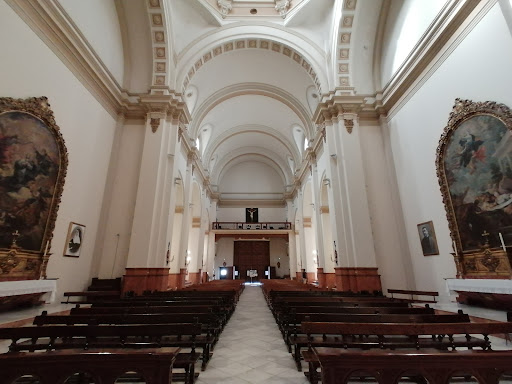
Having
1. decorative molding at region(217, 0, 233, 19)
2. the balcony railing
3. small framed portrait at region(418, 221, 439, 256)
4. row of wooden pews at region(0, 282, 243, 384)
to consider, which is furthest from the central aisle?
the balcony railing

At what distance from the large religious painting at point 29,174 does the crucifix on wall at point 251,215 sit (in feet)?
58.8

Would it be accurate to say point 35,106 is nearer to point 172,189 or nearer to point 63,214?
point 63,214

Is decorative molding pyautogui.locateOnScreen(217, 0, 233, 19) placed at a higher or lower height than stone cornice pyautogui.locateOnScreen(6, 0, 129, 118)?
higher

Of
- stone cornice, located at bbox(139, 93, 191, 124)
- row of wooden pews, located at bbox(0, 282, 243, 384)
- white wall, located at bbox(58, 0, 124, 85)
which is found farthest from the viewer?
stone cornice, located at bbox(139, 93, 191, 124)

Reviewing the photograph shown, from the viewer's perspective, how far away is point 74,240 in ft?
22.3

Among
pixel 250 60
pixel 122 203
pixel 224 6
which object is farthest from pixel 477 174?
pixel 224 6

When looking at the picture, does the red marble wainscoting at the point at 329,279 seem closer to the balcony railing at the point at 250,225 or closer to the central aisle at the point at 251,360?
the central aisle at the point at 251,360

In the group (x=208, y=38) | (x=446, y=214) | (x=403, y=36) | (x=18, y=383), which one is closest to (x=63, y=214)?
(x=18, y=383)

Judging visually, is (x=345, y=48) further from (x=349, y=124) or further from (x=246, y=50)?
(x=246, y=50)

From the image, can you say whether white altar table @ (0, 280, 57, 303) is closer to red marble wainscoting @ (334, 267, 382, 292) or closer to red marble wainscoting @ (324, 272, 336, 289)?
red marble wainscoting @ (334, 267, 382, 292)

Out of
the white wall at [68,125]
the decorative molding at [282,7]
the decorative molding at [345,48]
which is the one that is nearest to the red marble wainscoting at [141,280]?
the white wall at [68,125]

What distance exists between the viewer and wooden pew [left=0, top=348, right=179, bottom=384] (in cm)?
155

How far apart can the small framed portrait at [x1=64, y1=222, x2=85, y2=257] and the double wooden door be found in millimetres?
16495

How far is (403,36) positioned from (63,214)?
36.3ft
